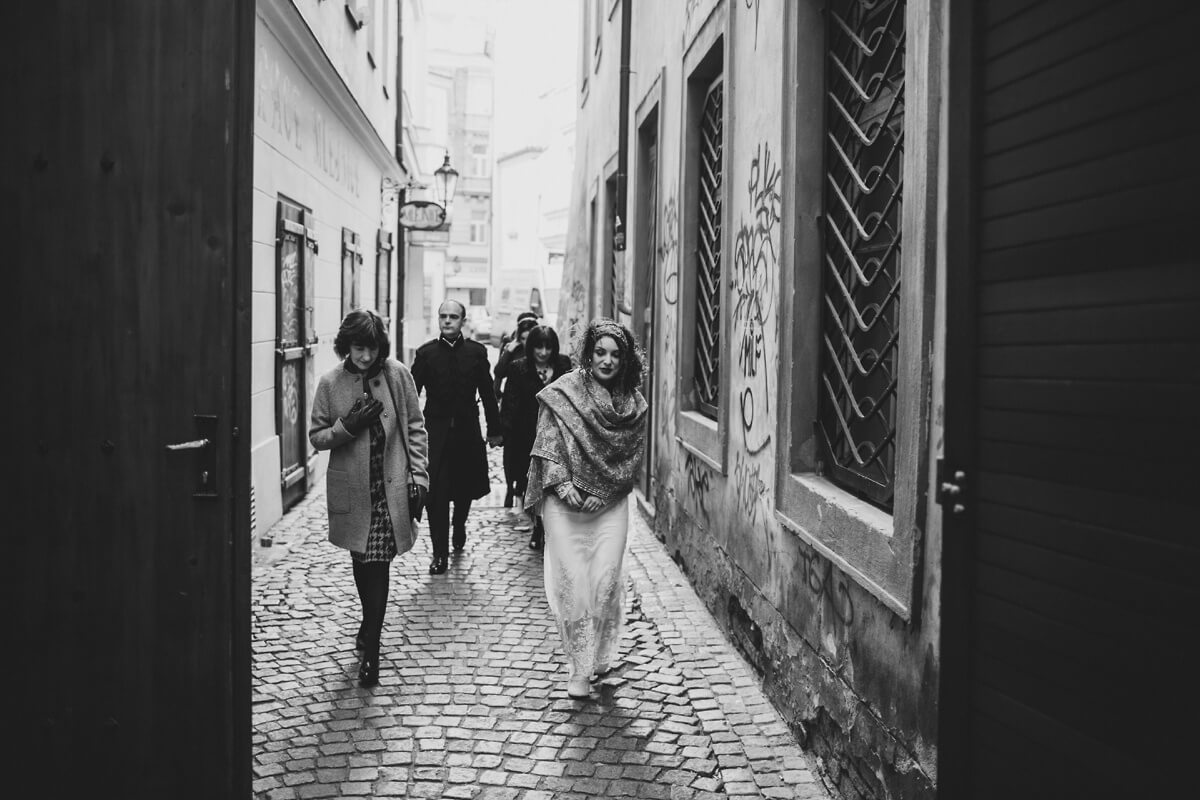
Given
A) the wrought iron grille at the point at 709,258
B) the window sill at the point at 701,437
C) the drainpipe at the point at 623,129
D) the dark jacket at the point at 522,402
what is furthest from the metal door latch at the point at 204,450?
the drainpipe at the point at 623,129

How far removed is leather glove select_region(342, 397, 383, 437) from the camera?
18.2ft

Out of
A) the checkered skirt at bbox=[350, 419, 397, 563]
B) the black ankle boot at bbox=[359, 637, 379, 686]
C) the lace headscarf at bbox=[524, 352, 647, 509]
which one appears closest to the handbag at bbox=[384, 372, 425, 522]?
the checkered skirt at bbox=[350, 419, 397, 563]

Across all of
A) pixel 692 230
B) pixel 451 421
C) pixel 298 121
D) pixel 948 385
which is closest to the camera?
pixel 948 385

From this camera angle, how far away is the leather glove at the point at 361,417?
18.2ft

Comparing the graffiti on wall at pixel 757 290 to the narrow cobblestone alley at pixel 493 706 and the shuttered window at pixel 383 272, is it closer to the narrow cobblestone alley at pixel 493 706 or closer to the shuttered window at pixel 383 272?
the narrow cobblestone alley at pixel 493 706

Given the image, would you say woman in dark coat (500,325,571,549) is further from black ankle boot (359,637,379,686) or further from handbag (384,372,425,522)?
black ankle boot (359,637,379,686)

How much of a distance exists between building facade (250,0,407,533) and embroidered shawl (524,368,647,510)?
234 cm

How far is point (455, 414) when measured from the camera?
8188 mm

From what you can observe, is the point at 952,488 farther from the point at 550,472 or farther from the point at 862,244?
the point at 550,472

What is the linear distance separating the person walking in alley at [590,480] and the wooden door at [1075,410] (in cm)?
300

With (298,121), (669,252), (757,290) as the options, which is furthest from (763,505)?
(298,121)

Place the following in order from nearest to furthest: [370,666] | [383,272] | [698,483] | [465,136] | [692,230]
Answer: [370,666]
[698,483]
[692,230]
[383,272]
[465,136]

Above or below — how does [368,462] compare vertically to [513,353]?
below

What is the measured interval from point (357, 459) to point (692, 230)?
152 inches
